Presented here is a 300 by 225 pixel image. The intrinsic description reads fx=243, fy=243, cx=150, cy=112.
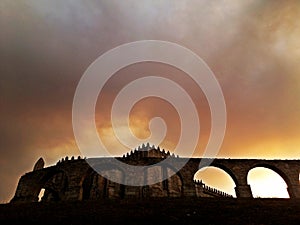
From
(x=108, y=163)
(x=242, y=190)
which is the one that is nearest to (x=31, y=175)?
(x=108, y=163)

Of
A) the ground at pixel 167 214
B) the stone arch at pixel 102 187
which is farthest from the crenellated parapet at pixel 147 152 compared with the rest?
the ground at pixel 167 214

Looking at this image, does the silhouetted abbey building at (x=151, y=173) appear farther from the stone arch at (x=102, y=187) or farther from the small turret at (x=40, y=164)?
the small turret at (x=40, y=164)

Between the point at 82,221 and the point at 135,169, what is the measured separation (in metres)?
15.8

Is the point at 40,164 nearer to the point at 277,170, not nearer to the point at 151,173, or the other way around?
the point at 151,173

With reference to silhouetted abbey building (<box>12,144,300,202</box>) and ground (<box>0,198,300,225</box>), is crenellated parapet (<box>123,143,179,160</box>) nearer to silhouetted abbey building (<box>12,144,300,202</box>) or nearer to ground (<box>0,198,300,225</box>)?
silhouetted abbey building (<box>12,144,300,202</box>)

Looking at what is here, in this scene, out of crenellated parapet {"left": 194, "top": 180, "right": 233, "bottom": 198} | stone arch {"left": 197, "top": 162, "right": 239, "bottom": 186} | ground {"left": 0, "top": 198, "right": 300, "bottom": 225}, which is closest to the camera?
ground {"left": 0, "top": 198, "right": 300, "bottom": 225}

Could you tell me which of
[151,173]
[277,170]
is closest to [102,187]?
[151,173]

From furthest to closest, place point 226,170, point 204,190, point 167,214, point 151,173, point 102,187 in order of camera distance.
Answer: point 204,190 < point 102,187 < point 151,173 < point 226,170 < point 167,214

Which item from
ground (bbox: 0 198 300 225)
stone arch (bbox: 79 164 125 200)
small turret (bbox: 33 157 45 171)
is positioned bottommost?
ground (bbox: 0 198 300 225)

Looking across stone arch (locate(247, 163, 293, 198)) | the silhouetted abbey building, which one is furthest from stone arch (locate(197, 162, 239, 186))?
stone arch (locate(247, 163, 293, 198))

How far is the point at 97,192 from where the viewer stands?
34.8 m

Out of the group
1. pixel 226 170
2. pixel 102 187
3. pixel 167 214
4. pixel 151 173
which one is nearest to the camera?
pixel 167 214

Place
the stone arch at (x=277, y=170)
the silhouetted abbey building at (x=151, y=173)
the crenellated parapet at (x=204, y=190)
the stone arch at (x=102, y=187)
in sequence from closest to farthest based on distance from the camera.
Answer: the silhouetted abbey building at (x=151, y=173) < the stone arch at (x=277, y=170) < the stone arch at (x=102, y=187) < the crenellated parapet at (x=204, y=190)

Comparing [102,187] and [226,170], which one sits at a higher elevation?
[226,170]
